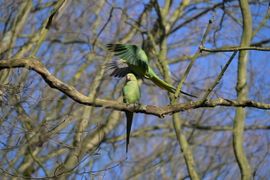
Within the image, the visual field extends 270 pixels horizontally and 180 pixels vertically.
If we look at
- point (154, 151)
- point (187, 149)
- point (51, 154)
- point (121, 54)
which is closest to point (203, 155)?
point (154, 151)

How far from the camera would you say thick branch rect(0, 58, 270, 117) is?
3.91 meters

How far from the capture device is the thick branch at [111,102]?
12.8ft

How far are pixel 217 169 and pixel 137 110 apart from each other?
256 inches

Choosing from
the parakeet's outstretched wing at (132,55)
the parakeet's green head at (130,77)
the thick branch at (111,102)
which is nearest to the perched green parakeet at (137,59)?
the parakeet's outstretched wing at (132,55)

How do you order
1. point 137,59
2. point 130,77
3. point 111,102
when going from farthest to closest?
point 130,77
point 137,59
point 111,102

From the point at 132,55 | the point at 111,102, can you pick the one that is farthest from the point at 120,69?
the point at 111,102

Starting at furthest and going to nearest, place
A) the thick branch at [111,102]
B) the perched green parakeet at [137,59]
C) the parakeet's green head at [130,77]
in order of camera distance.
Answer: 1. the parakeet's green head at [130,77]
2. the perched green parakeet at [137,59]
3. the thick branch at [111,102]

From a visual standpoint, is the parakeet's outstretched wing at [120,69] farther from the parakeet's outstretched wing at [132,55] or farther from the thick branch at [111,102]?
the thick branch at [111,102]

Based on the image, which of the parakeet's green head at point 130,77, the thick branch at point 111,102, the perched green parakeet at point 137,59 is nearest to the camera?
the thick branch at point 111,102

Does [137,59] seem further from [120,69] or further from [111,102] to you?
[111,102]

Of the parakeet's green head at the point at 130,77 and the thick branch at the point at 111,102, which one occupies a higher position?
the parakeet's green head at the point at 130,77

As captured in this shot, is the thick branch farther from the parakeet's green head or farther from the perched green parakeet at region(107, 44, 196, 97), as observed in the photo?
the parakeet's green head

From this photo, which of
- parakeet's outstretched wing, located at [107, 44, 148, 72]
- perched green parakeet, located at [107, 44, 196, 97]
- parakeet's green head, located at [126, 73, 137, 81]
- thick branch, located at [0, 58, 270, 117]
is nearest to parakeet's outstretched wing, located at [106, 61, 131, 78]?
parakeet's green head, located at [126, 73, 137, 81]

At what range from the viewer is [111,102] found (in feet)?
13.3
